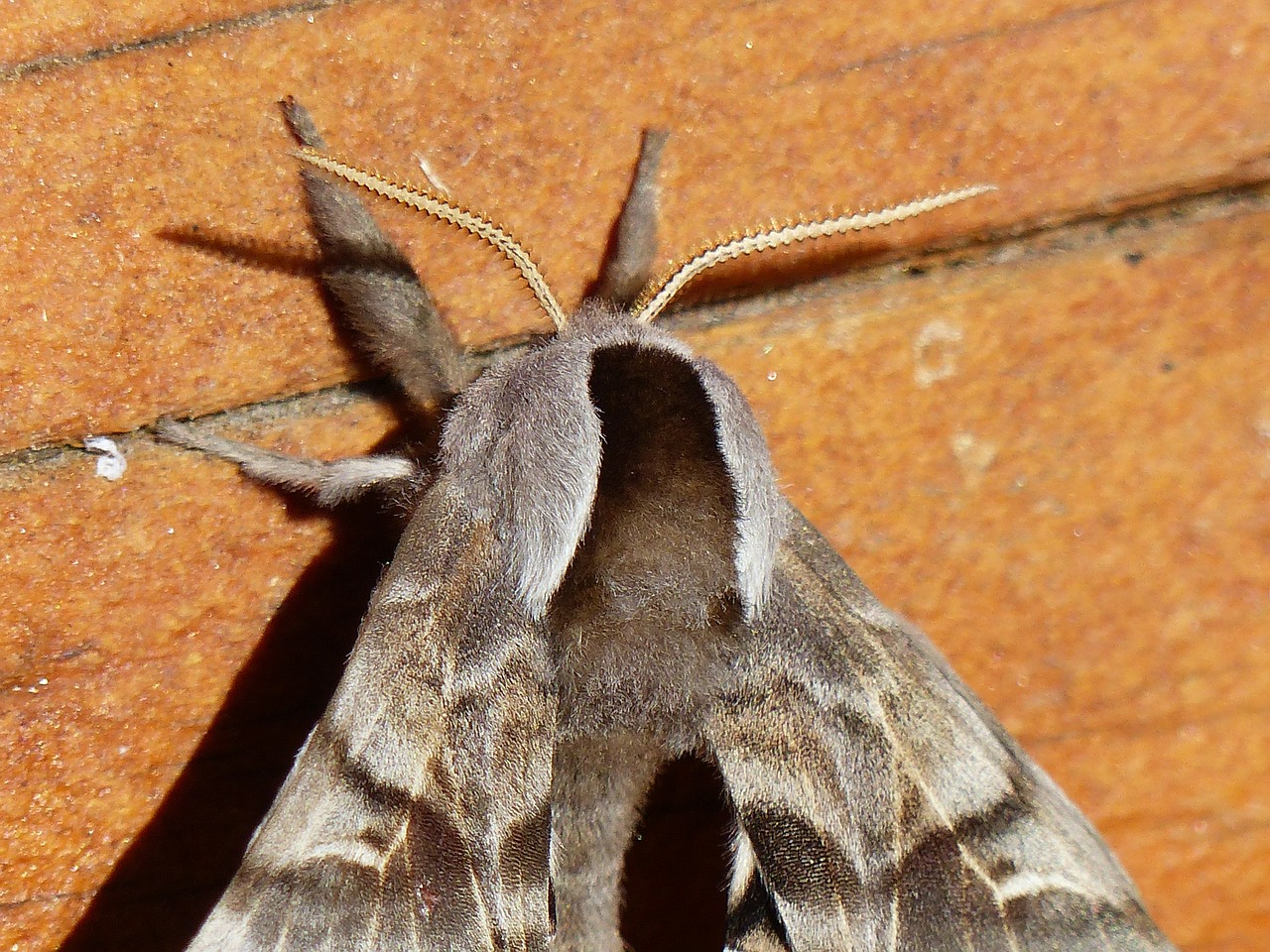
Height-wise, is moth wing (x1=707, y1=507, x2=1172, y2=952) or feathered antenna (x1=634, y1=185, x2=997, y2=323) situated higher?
feathered antenna (x1=634, y1=185, x2=997, y2=323)

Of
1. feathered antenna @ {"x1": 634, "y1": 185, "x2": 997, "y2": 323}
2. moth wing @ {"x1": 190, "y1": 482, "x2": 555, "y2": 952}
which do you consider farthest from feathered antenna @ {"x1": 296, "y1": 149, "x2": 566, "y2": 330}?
moth wing @ {"x1": 190, "y1": 482, "x2": 555, "y2": 952}

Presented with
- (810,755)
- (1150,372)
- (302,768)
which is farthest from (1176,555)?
(302,768)

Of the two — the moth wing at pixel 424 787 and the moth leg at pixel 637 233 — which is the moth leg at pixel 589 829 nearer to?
the moth wing at pixel 424 787

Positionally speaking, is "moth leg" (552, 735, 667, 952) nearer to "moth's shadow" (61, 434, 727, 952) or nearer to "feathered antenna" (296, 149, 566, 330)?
"moth's shadow" (61, 434, 727, 952)

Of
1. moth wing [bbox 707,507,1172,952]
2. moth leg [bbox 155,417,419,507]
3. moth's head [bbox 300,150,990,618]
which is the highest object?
moth leg [bbox 155,417,419,507]

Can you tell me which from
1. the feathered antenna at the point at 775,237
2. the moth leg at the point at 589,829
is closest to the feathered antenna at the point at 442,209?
the feathered antenna at the point at 775,237

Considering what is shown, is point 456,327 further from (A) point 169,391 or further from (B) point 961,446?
(B) point 961,446
